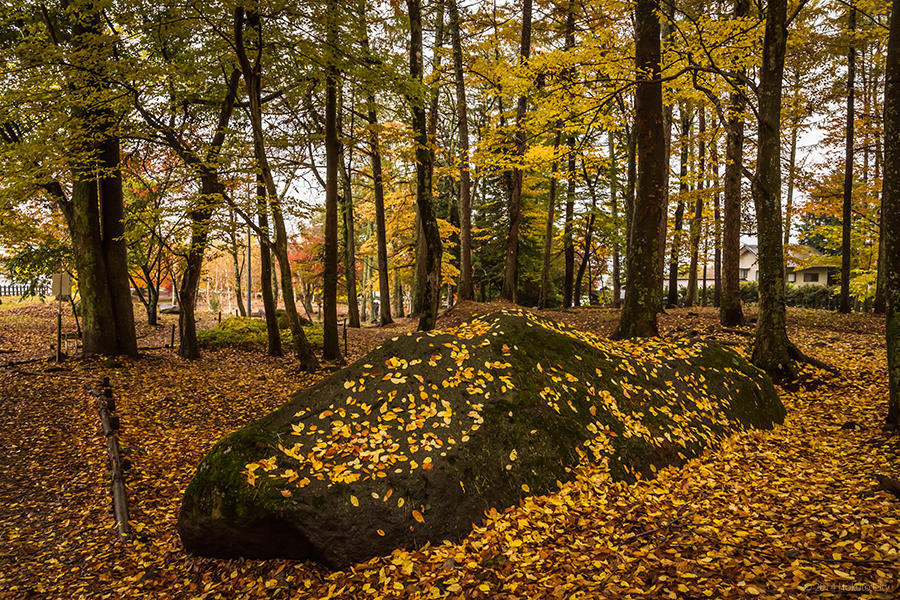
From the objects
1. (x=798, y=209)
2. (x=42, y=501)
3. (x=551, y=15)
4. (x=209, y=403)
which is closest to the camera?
(x=42, y=501)

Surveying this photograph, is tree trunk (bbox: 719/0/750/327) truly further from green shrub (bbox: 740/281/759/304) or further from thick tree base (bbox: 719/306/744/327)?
green shrub (bbox: 740/281/759/304)

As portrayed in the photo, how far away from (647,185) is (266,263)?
8.44m

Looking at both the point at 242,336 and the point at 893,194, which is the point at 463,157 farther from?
the point at 893,194

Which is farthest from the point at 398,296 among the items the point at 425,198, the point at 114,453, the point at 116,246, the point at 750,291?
the point at 750,291

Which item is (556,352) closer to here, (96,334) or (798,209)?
(96,334)

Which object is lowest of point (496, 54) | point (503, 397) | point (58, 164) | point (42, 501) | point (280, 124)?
point (42, 501)

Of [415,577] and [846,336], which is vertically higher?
[846,336]

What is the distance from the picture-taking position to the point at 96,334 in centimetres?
1011

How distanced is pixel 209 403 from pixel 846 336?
44.9 ft

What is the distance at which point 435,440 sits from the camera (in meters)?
4.21

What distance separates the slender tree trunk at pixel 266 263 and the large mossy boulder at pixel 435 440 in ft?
17.1

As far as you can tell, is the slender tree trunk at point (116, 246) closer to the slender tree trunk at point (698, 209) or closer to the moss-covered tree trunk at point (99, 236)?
the moss-covered tree trunk at point (99, 236)

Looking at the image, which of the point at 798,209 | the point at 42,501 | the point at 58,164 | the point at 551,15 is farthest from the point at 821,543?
the point at 798,209

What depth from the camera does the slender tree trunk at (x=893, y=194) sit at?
14.8 feet
